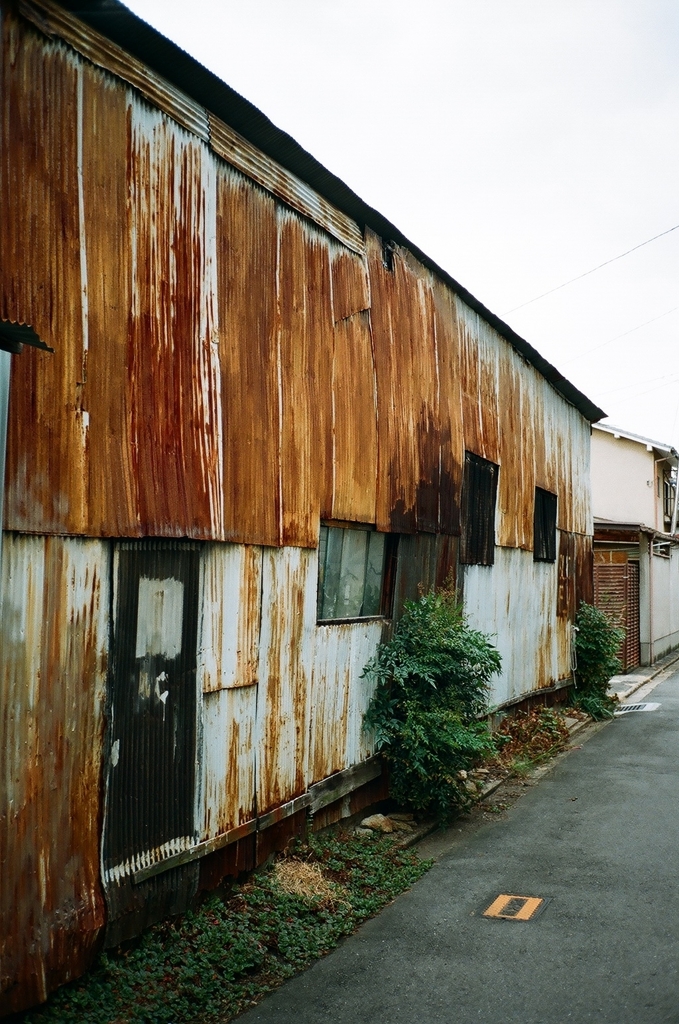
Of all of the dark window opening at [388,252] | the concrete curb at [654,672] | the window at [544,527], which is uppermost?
the dark window opening at [388,252]

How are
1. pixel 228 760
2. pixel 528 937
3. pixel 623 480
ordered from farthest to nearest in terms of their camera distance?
pixel 623 480 → pixel 228 760 → pixel 528 937

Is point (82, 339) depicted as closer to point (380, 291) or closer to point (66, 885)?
point (66, 885)

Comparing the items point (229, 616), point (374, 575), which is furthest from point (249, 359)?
point (374, 575)

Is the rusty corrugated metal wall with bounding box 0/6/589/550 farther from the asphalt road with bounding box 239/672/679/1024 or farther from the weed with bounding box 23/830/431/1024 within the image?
the asphalt road with bounding box 239/672/679/1024

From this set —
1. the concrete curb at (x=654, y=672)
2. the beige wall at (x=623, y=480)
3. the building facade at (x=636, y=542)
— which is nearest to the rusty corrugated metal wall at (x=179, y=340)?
the concrete curb at (x=654, y=672)

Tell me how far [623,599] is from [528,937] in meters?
18.2

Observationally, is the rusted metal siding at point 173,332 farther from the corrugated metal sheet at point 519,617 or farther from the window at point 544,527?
the window at point 544,527

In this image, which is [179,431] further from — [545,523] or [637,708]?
[637,708]

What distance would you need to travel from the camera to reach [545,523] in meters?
15.2

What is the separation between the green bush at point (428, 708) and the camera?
8.59 meters

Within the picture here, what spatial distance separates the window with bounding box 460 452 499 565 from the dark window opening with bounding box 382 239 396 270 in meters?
2.93

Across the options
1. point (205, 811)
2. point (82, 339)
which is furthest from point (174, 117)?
point (205, 811)

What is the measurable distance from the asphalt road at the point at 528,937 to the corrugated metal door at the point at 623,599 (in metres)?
13.2

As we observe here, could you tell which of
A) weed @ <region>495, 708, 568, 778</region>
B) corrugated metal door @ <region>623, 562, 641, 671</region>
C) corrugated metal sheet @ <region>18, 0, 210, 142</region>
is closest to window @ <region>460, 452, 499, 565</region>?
weed @ <region>495, 708, 568, 778</region>
